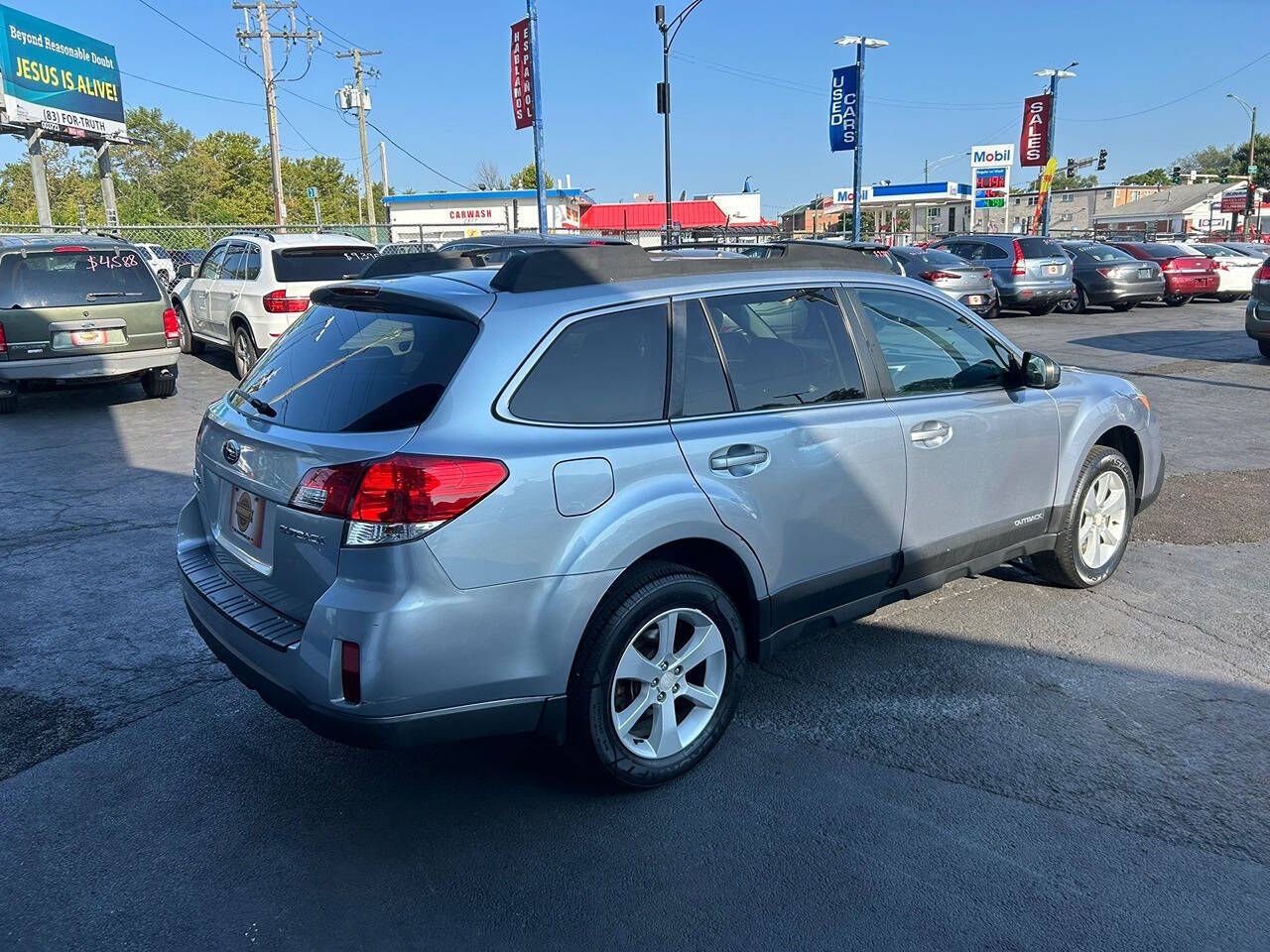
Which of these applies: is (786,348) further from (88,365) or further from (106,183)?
(106,183)

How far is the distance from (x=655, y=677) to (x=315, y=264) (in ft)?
31.5

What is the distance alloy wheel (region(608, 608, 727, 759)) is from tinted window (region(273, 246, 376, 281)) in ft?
29.9

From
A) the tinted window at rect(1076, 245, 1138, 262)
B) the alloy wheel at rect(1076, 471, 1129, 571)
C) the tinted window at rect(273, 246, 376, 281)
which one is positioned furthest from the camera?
the tinted window at rect(1076, 245, 1138, 262)

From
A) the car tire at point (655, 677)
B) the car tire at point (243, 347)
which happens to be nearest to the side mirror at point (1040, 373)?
the car tire at point (655, 677)

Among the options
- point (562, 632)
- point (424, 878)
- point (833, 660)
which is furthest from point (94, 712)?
point (833, 660)

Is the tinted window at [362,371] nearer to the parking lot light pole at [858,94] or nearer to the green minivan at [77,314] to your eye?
the green minivan at [77,314]

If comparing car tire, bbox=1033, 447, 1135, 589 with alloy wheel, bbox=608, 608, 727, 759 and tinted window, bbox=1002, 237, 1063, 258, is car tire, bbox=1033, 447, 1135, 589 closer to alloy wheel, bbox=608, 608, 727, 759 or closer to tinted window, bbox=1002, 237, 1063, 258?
alloy wheel, bbox=608, 608, 727, 759

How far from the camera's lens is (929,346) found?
14.5ft

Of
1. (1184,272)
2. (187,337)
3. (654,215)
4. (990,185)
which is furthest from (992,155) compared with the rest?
(187,337)

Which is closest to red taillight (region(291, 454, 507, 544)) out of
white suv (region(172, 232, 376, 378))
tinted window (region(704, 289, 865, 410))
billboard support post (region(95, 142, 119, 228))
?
tinted window (region(704, 289, 865, 410))

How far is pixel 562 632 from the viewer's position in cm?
301

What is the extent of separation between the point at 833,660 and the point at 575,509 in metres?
1.91

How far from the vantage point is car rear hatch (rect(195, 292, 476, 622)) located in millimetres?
2949

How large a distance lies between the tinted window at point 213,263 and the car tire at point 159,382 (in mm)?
1934
